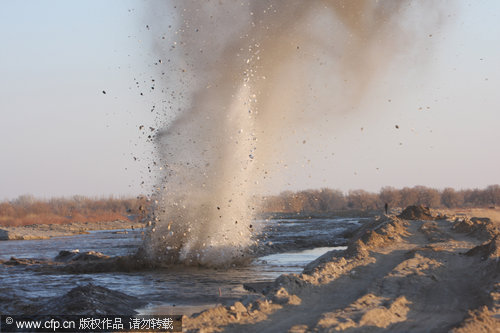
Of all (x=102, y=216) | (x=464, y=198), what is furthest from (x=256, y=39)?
(x=464, y=198)

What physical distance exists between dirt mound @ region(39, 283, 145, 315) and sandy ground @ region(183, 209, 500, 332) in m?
3.38

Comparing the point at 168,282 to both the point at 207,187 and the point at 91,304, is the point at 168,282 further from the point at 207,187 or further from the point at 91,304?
the point at 91,304

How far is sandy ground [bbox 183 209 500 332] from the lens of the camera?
8812 millimetres

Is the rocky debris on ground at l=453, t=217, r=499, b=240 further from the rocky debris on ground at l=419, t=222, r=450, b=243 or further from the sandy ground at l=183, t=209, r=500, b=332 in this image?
the sandy ground at l=183, t=209, r=500, b=332

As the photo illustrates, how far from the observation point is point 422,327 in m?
8.71

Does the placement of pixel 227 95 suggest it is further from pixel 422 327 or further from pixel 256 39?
pixel 422 327

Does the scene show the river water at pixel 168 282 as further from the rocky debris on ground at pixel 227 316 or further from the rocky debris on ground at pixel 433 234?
the rocky debris on ground at pixel 433 234

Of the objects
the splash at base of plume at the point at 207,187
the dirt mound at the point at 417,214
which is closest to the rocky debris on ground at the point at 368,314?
the splash at base of plume at the point at 207,187

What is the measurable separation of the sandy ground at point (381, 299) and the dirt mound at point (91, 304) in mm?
3383

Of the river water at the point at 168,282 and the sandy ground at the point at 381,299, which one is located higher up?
the sandy ground at the point at 381,299

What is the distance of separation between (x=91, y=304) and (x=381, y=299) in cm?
645

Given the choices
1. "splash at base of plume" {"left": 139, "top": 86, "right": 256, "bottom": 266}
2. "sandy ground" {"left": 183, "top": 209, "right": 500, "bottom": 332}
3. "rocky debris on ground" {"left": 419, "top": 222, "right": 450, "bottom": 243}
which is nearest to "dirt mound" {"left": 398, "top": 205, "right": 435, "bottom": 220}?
"rocky debris on ground" {"left": 419, "top": 222, "right": 450, "bottom": 243}

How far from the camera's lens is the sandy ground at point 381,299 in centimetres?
881

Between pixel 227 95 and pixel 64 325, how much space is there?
46.0 feet
